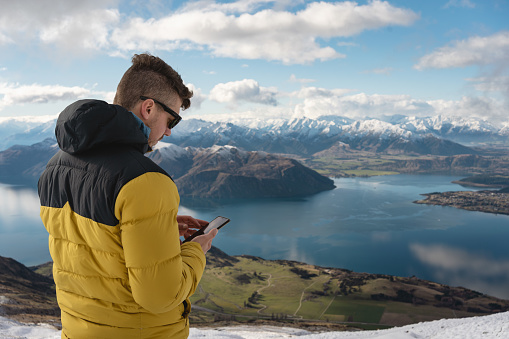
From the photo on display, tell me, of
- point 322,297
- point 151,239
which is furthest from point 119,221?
point 322,297

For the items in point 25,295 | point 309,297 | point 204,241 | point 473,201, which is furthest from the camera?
point 473,201

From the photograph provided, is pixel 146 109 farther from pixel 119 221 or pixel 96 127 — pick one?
pixel 119 221

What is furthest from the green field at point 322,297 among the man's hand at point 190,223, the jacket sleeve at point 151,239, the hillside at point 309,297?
the jacket sleeve at point 151,239

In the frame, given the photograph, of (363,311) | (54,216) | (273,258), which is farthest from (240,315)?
(54,216)

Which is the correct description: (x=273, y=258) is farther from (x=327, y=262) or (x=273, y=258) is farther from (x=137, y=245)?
(x=137, y=245)

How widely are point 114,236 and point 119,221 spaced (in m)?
0.08

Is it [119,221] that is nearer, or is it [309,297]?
[119,221]

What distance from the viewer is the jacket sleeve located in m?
1.43

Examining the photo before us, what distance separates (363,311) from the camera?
53.9 m

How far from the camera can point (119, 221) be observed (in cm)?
152

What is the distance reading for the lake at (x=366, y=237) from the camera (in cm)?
7181

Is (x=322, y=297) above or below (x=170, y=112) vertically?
below

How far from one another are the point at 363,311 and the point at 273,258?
2914 centimetres

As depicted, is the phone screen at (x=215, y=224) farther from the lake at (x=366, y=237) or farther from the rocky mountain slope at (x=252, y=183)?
the rocky mountain slope at (x=252, y=183)
